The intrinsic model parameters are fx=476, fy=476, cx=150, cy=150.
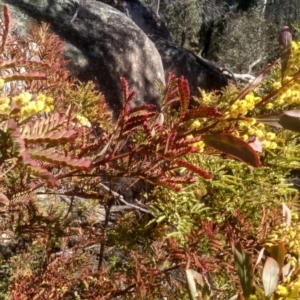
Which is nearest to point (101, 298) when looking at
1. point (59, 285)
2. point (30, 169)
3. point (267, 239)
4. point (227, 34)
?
point (59, 285)

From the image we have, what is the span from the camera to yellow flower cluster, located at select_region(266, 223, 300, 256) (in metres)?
1.25

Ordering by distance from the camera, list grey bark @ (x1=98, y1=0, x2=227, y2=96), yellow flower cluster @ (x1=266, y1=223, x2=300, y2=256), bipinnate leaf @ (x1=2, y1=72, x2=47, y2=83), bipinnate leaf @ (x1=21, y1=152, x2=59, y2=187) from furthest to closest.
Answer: grey bark @ (x1=98, y1=0, x2=227, y2=96), yellow flower cluster @ (x1=266, y1=223, x2=300, y2=256), bipinnate leaf @ (x1=2, y1=72, x2=47, y2=83), bipinnate leaf @ (x1=21, y1=152, x2=59, y2=187)

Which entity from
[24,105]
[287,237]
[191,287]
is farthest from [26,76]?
[287,237]

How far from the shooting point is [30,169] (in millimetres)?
506

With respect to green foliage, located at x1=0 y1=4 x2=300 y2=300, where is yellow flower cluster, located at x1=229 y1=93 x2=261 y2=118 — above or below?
above

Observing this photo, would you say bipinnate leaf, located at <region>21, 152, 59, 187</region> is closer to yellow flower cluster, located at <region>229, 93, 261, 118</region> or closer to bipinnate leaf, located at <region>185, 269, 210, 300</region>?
yellow flower cluster, located at <region>229, 93, 261, 118</region>

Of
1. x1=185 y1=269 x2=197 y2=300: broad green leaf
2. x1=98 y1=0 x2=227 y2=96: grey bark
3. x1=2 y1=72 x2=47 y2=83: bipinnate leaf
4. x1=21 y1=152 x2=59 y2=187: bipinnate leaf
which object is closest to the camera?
x1=21 y1=152 x2=59 y2=187: bipinnate leaf

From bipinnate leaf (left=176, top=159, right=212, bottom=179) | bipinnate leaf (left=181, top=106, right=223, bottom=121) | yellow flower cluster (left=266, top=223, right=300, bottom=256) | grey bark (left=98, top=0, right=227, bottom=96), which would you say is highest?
bipinnate leaf (left=181, top=106, right=223, bottom=121)

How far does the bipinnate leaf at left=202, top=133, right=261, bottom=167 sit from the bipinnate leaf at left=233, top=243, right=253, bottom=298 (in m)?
0.28

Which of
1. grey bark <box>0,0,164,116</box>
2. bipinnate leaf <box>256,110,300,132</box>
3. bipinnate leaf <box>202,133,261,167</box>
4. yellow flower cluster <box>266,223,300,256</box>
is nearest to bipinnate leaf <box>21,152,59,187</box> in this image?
bipinnate leaf <box>202,133,261,167</box>

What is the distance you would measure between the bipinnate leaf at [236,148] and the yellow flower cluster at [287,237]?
0.63 m

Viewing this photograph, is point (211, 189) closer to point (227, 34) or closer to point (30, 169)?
point (30, 169)

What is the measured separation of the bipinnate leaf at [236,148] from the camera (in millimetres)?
678

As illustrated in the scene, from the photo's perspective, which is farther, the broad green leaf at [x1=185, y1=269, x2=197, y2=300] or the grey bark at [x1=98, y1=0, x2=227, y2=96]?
the grey bark at [x1=98, y1=0, x2=227, y2=96]
